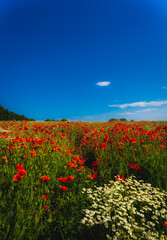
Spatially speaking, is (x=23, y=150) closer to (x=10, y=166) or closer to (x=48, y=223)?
(x=10, y=166)

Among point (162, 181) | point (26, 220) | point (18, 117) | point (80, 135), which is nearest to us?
point (26, 220)

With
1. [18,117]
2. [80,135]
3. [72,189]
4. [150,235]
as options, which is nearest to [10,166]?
[72,189]

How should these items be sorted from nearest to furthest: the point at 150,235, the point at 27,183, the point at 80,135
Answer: the point at 150,235
the point at 27,183
the point at 80,135

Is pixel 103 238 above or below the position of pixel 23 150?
below

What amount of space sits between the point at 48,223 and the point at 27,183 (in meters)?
0.91

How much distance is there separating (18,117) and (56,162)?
65.3 ft

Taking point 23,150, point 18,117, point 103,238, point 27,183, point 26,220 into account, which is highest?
point 18,117

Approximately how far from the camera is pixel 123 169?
4.29 metres

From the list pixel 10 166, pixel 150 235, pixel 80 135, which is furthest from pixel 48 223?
pixel 80 135

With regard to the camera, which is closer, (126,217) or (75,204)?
(126,217)

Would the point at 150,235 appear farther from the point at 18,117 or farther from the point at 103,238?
the point at 18,117

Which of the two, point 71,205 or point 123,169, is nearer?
point 71,205

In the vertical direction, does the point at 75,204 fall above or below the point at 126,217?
above

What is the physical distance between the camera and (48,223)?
8.18 ft
